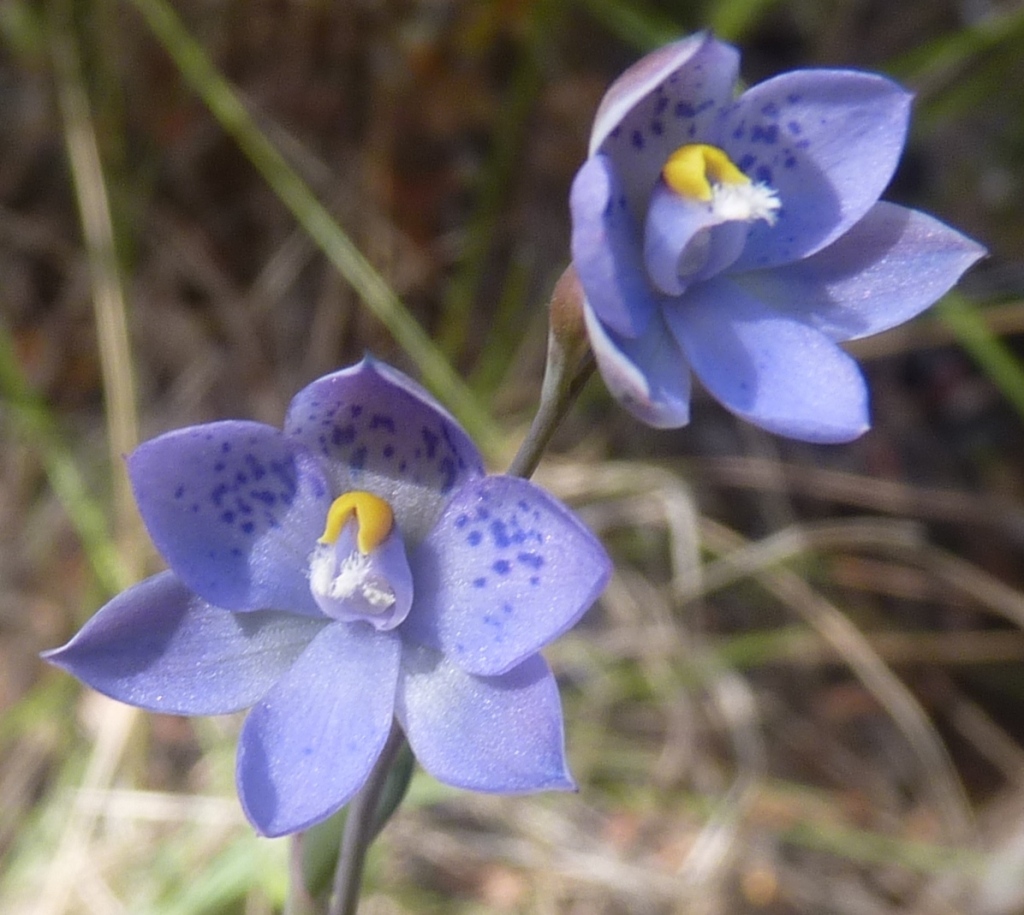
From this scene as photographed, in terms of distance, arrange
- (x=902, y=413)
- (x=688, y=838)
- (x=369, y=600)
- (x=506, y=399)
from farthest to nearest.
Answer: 1. (x=902, y=413)
2. (x=506, y=399)
3. (x=688, y=838)
4. (x=369, y=600)

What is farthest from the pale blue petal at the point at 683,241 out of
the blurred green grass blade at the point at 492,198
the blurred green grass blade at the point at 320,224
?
the blurred green grass blade at the point at 492,198

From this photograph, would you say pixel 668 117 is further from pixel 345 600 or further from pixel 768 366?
pixel 345 600

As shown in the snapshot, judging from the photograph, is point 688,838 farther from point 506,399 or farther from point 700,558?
point 506,399

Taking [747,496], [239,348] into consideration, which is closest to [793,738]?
[747,496]

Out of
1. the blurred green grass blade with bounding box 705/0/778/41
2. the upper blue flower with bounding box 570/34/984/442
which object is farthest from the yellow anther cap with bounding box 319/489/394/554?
the blurred green grass blade with bounding box 705/0/778/41

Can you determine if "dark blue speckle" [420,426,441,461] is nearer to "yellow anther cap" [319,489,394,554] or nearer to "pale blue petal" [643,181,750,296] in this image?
"yellow anther cap" [319,489,394,554]

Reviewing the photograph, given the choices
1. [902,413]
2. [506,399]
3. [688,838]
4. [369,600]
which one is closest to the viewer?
[369,600]
